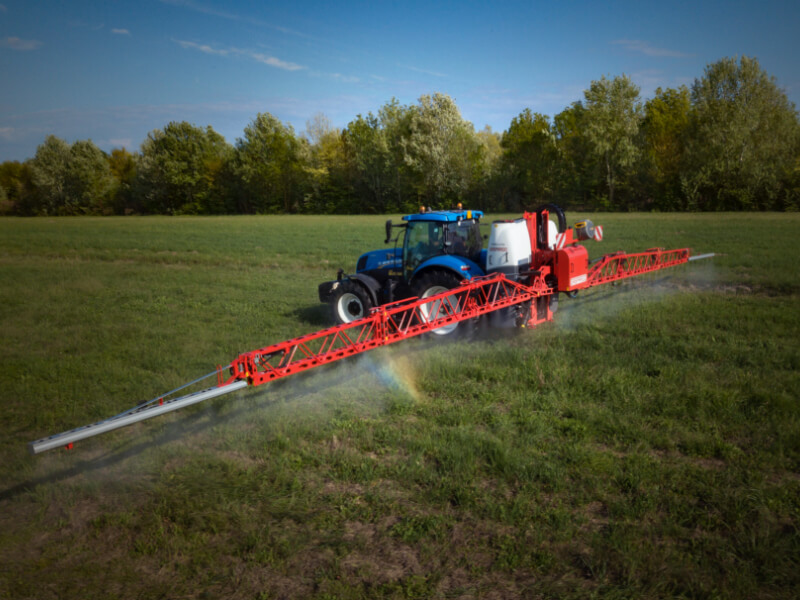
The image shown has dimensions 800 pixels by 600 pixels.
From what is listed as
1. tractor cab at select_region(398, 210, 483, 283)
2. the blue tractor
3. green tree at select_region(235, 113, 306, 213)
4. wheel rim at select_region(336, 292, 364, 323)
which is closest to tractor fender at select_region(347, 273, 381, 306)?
the blue tractor

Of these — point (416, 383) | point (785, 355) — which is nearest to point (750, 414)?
Result: point (785, 355)

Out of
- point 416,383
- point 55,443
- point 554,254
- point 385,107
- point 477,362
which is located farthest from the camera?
point 385,107

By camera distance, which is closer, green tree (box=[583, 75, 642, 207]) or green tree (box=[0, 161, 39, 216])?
green tree (box=[583, 75, 642, 207])

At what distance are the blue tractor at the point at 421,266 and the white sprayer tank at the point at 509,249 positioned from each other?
17.8 inches

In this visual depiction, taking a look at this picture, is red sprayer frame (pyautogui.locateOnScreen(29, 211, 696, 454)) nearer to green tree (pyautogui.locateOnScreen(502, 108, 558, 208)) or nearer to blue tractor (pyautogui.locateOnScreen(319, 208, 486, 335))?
blue tractor (pyautogui.locateOnScreen(319, 208, 486, 335))

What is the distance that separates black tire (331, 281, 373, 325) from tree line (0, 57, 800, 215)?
3965 cm

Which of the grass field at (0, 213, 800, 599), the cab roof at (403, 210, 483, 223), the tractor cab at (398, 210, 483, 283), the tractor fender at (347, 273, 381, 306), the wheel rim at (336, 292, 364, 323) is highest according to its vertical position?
the cab roof at (403, 210, 483, 223)

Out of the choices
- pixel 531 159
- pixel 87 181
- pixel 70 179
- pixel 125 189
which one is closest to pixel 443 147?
pixel 531 159

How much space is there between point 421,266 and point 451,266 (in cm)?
59

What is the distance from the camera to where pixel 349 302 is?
10.3m

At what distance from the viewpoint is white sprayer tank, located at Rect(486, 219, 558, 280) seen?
874 cm

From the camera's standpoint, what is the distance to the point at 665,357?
7.45 meters

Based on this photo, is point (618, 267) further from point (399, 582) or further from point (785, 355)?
point (399, 582)

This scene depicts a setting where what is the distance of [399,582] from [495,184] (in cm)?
5459
